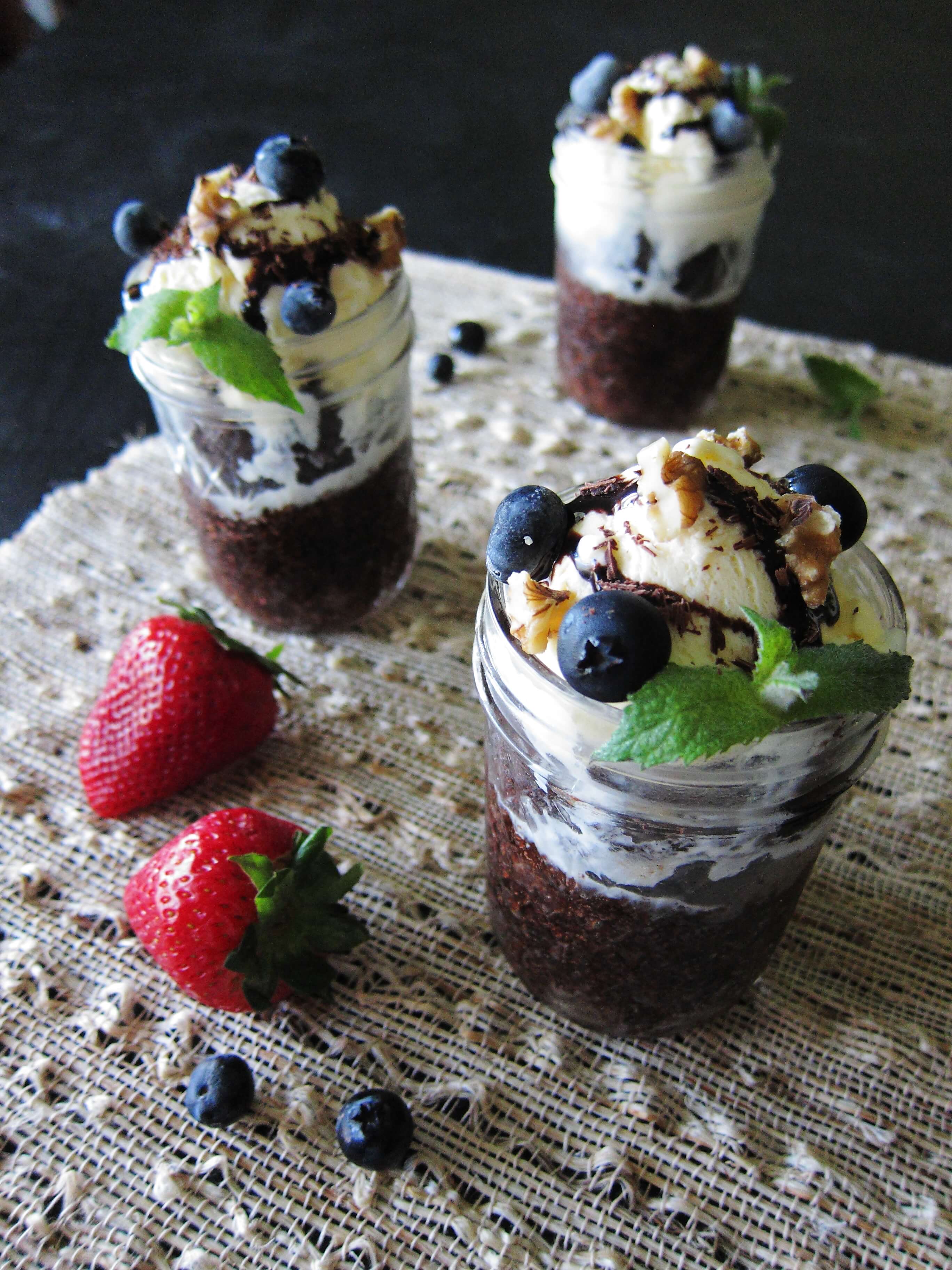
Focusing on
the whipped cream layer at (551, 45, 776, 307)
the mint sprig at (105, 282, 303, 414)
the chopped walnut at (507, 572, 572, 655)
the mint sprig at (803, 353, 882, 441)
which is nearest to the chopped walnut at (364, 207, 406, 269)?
the mint sprig at (105, 282, 303, 414)

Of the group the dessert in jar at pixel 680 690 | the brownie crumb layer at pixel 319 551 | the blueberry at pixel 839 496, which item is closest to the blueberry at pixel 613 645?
the dessert in jar at pixel 680 690

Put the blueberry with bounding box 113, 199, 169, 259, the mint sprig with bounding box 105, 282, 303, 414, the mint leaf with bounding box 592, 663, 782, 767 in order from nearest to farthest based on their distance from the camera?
the mint leaf with bounding box 592, 663, 782, 767
the mint sprig with bounding box 105, 282, 303, 414
the blueberry with bounding box 113, 199, 169, 259

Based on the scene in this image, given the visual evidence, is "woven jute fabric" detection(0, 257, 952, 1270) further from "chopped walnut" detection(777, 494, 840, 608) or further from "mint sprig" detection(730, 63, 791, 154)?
"mint sprig" detection(730, 63, 791, 154)

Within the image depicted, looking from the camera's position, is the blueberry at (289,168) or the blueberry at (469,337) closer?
the blueberry at (289,168)

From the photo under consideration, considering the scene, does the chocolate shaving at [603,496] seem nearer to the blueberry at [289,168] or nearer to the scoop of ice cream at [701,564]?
the scoop of ice cream at [701,564]

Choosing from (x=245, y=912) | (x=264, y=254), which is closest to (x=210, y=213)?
(x=264, y=254)

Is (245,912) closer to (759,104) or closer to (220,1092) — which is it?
(220,1092)

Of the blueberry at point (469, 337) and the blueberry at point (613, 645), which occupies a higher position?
the blueberry at point (613, 645)
